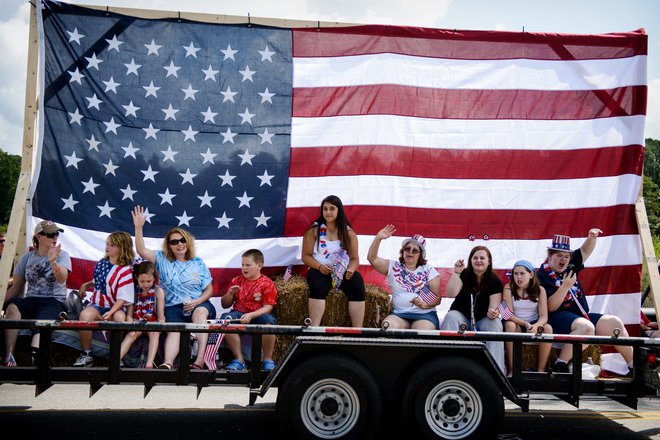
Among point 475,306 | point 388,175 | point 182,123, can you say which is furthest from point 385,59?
point 475,306

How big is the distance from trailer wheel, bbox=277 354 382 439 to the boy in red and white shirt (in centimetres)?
85

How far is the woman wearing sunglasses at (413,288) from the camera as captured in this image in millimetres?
6453

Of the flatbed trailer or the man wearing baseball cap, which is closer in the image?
the flatbed trailer

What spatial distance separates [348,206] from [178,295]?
2421 millimetres

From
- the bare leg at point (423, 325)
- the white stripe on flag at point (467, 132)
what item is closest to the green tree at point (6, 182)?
the white stripe on flag at point (467, 132)

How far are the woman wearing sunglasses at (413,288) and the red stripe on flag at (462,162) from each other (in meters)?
1.15

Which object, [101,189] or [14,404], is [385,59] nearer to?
[101,189]

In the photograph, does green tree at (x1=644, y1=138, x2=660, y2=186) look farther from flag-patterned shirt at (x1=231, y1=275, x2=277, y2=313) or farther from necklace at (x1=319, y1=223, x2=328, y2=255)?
flag-patterned shirt at (x1=231, y1=275, x2=277, y2=313)

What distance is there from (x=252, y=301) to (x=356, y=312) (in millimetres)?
1122

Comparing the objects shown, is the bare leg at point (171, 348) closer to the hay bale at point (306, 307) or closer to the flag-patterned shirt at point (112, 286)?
the flag-patterned shirt at point (112, 286)

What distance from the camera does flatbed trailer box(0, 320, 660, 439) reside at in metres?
5.09

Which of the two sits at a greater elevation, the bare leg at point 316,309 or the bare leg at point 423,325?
the bare leg at point 316,309

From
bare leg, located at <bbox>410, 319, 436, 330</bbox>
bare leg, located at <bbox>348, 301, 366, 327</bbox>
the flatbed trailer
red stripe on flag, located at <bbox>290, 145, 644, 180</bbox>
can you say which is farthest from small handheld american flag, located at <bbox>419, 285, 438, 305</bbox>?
red stripe on flag, located at <bbox>290, 145, 644, 180</bbox>

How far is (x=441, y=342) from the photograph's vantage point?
5223 millimetres
